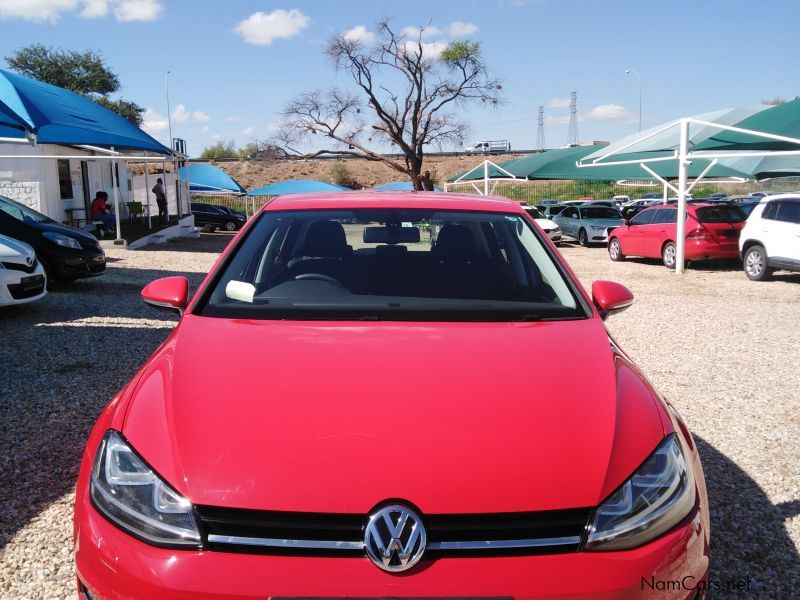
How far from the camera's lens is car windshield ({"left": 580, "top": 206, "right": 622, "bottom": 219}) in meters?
25.2

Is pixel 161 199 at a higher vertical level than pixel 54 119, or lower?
lower

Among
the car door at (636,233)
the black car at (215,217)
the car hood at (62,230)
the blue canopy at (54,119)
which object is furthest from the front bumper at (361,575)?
the black car at (215,217)

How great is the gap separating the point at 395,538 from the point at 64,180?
2318 centimetres

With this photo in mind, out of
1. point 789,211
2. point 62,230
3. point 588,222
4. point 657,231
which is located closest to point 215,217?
point 588,222

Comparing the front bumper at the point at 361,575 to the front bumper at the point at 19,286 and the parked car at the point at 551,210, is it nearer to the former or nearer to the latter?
the front bumper at the point at 19,286

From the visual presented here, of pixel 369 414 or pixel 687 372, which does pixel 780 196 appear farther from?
pixel 369 414

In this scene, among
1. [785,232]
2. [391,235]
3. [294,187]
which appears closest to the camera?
[391,235]

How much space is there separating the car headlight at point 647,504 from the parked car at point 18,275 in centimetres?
818

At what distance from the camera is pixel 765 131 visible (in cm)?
1645

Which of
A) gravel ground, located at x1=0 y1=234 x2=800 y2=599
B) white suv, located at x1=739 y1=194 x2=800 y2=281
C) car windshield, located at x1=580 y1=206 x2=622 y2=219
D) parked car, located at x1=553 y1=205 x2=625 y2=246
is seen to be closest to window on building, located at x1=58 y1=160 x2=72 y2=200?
gravel ground, located at x1=0 y1=234 x2=800 y2=599

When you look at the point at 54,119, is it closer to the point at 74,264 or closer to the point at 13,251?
the point at 74,264

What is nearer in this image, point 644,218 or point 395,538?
point 395,538

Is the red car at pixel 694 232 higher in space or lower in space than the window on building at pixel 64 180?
lower

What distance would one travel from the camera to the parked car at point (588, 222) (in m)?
24.4
